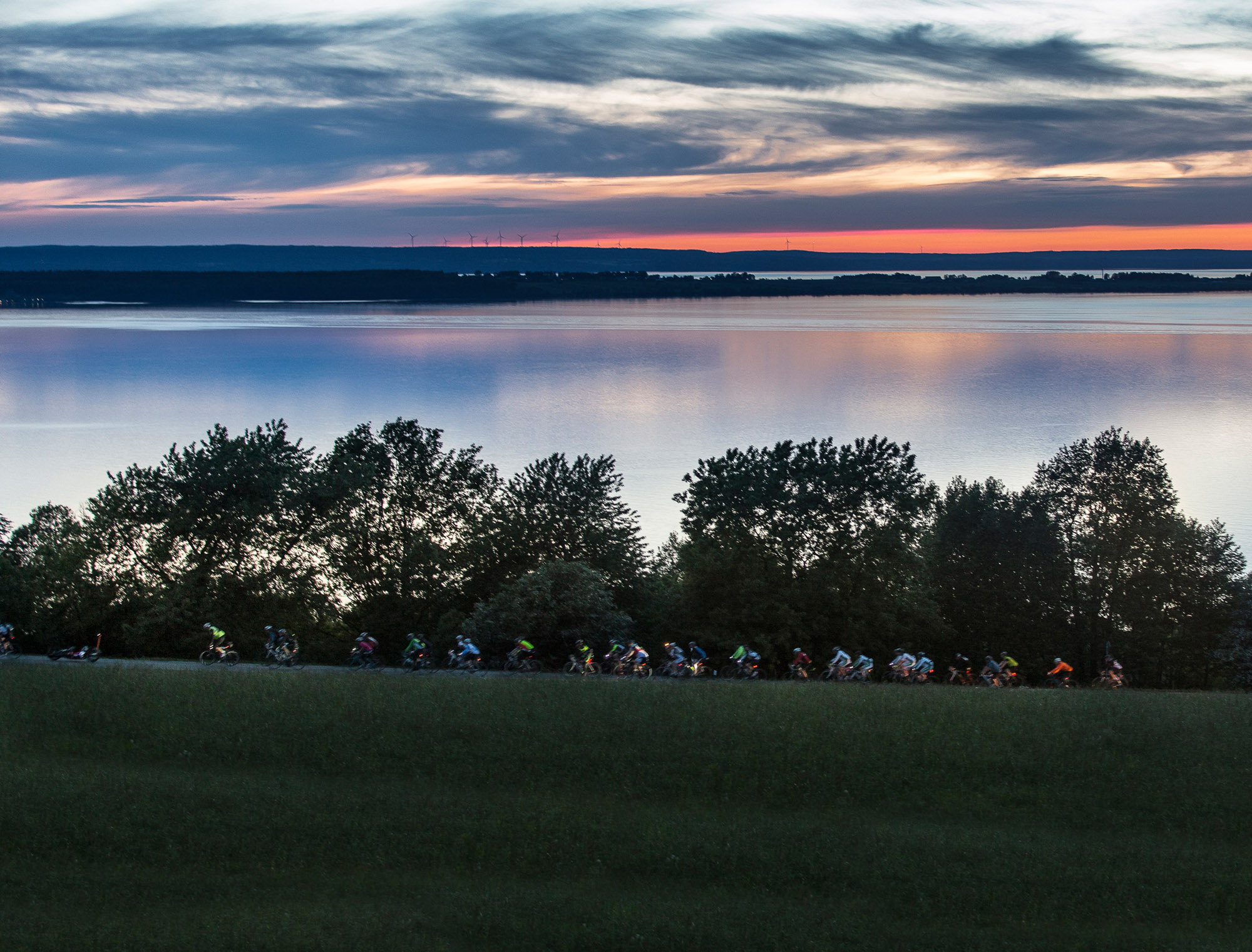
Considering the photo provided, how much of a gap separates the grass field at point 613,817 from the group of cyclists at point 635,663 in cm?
672

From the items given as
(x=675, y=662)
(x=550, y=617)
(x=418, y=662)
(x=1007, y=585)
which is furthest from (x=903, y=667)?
(x=1007, y=585)

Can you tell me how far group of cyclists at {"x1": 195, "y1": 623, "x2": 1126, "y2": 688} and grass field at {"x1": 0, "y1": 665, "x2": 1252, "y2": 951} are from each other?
6.72 metres

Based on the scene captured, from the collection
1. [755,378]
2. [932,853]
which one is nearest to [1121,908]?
[932,853]

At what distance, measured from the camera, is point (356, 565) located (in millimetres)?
57094

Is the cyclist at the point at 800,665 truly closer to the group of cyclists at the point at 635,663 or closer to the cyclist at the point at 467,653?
the group of cyclists at the point at 635,663

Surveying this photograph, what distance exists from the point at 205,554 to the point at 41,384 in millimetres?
143054

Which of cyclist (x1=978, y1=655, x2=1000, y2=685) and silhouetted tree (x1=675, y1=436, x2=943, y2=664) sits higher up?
silhouetted tree (x1=675, y1=436, x2=943, y2=664)

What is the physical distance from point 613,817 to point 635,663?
1625 cm

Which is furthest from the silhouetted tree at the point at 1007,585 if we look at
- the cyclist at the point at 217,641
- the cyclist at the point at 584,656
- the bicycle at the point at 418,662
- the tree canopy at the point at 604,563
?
the cyclist at the point at 217,641

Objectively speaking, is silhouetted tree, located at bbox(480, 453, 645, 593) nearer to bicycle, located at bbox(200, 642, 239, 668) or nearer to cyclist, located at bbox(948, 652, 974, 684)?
bicycle, located at bbox(200, 642, 239, 668)

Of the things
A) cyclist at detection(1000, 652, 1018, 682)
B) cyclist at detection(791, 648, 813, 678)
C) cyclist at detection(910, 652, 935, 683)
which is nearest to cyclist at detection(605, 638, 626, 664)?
cyclist at detection(791, 648, 813, 678)

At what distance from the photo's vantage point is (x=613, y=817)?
25.3 m

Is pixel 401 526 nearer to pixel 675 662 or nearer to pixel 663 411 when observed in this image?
pixel 675 662

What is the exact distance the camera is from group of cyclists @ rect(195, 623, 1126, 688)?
136 ft
